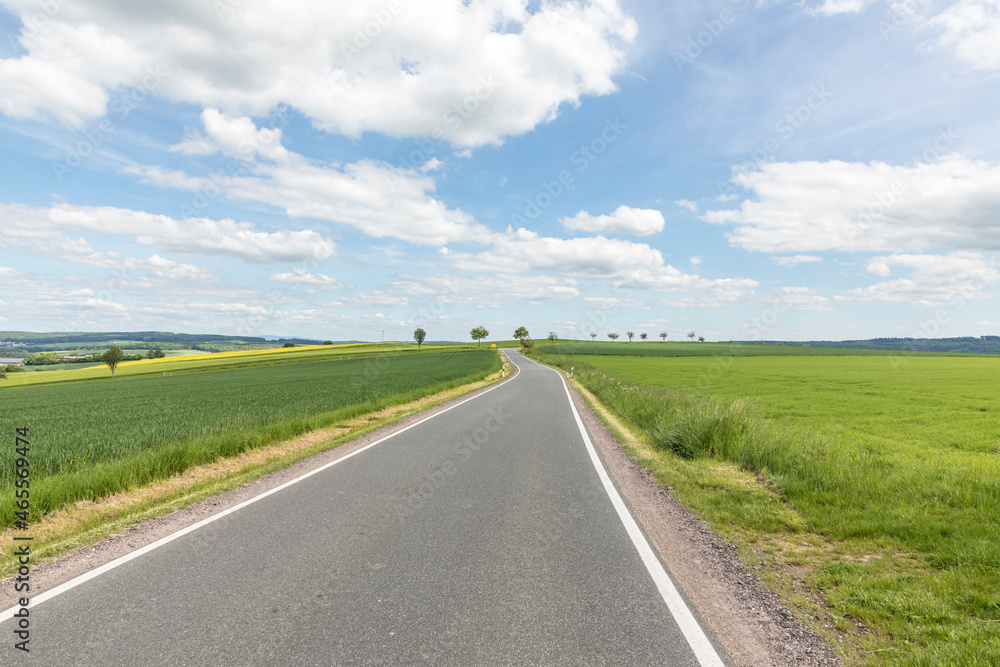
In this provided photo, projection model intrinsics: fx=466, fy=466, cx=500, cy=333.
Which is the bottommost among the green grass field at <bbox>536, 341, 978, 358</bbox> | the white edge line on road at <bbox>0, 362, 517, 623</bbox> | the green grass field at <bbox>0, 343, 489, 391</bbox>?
the green grass field at <bbox>0, 343, 489, 391</bbox>

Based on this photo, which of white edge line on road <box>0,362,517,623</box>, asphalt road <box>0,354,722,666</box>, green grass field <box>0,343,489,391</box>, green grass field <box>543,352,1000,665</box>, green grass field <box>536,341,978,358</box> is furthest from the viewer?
green grass field <box>536,341,978,358</box>

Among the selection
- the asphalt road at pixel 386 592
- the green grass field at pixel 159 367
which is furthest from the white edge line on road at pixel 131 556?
the green grass field at pixel 159 367

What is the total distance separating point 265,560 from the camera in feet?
16.0

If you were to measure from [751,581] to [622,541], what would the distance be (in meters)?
1.37

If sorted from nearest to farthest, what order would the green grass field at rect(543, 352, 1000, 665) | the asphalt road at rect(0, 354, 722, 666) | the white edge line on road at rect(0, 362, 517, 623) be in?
the asphalt road at rect(0, 354, 722, 666) < the green grass field at rect(543, 352, 1000, 665) < the white edge line on road at rect(0, 362, 517, 623)

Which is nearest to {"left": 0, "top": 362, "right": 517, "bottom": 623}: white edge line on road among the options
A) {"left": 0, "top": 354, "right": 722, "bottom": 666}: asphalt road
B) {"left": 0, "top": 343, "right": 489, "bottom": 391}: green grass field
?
{"left": 0, "top": 354, "right": 722, "bottom": 666}: asphalt road

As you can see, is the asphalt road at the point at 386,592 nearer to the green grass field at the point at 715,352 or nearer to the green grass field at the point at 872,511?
the green grass field at the point at 872,511

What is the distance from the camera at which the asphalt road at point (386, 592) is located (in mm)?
3344

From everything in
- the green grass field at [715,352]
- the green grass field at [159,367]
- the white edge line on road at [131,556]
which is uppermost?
the green grass field at [715,352]

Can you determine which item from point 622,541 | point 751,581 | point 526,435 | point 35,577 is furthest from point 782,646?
point 526,435

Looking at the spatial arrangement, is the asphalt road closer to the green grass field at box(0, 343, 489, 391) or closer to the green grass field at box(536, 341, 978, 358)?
the green grass field at box(0, 343, 489, 391)

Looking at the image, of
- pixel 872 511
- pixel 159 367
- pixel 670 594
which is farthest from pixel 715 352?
pixel 670 594

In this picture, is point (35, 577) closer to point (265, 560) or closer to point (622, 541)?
point (265, 560)

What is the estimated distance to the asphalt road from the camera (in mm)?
3344
